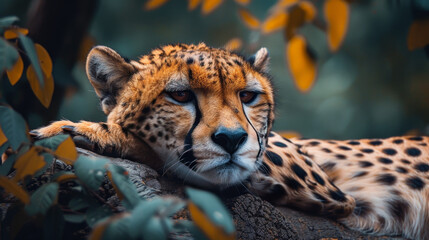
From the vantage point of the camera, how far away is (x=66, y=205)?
147 cm

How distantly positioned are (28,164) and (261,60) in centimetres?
119

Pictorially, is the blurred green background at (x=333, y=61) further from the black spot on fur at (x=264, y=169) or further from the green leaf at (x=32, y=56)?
the green leaf at (x=32, y=56)

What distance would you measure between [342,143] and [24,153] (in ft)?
6.39

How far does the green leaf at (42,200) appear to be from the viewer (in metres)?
1.24

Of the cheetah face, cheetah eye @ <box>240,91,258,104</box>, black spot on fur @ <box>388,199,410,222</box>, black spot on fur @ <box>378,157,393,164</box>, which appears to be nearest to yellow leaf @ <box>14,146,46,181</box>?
the cheetah face

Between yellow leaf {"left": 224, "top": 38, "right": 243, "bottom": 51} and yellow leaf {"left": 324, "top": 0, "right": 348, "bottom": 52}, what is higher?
yellow leaf {"left": 324, "top": 0, "right": 348, "bottom": 52}

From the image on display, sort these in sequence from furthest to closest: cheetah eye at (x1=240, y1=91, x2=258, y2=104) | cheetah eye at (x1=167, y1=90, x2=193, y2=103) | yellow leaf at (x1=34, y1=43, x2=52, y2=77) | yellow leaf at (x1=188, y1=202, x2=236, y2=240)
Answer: cheetah eye at (x1=240, y1=91, x2=258, y2=104)
cheetah eye at (x1=167, y1=90, x2=193, y2=103)
yellow leaf at (x1=34, y1=43, x2=52, y2=77)
yellow leaf at (x1=188, y1=202, x2=236, y2=240)

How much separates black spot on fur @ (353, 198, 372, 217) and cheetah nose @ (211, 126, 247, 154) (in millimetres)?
823

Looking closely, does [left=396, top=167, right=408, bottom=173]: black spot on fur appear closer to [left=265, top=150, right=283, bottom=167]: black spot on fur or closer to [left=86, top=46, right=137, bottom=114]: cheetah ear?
[left=265, top=150, right=283, bottom=167]: black spot on fur

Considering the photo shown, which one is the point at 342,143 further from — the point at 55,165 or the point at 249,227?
the point at 55,165

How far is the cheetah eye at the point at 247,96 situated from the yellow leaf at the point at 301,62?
40 centimetres

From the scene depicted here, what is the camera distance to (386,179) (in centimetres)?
253

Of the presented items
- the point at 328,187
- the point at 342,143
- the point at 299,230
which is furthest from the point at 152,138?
the point at 342,143

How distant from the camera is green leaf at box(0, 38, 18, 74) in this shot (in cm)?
122
